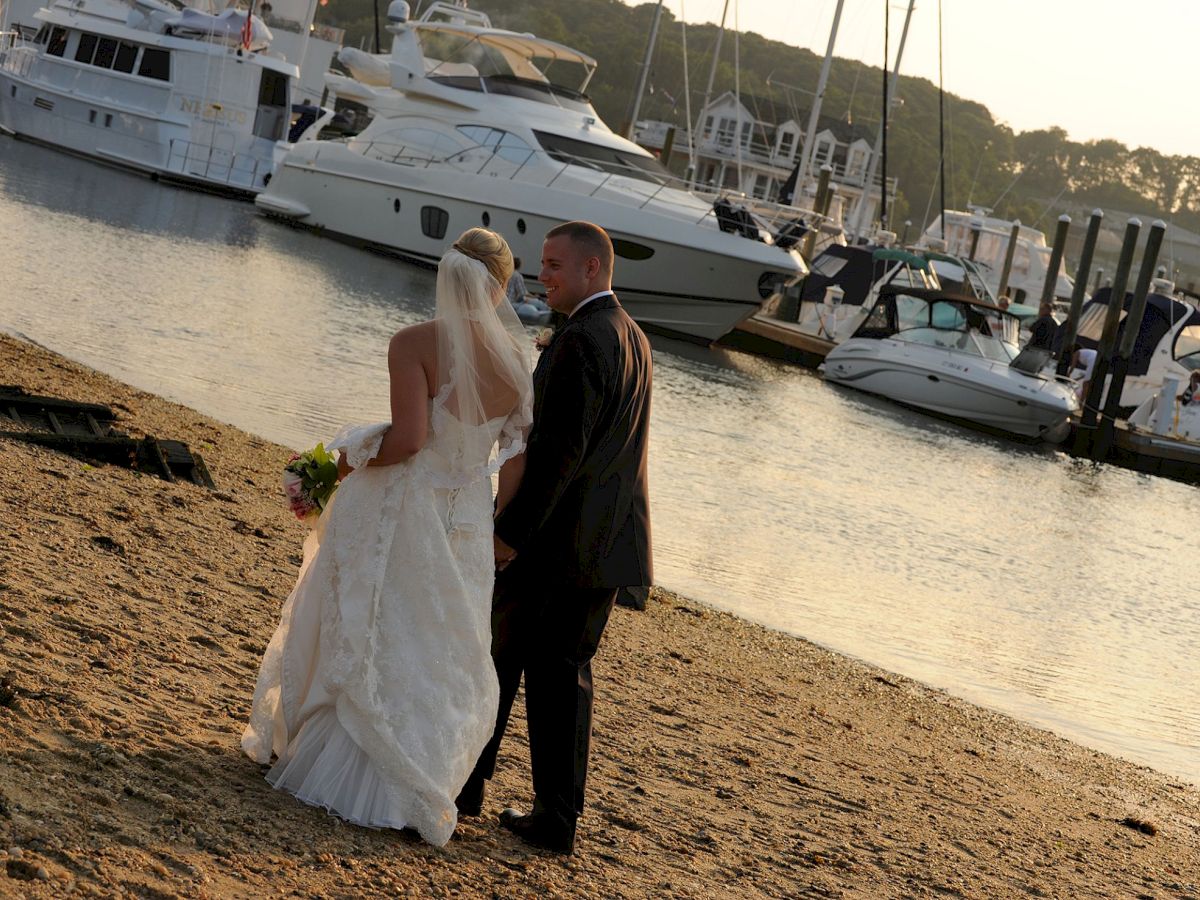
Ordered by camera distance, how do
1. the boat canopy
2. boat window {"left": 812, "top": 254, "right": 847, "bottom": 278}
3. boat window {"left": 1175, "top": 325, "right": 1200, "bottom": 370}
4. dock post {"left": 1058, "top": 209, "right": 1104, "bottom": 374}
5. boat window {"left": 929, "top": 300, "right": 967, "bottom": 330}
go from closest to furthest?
1. boat window {"left": 929, "top": 300, "right": 967, "bottom": 330}
2. dock post {"left": 1058, "top": 209, "right": 1104, "bottom": 374}
3. boat window {"left": 1175, "top": 325, "right": 1200, "bottom": 370}
4. the boat canopy
5. boat window {"left": 812, "top": 254, "right": 847, "bottom": 278}

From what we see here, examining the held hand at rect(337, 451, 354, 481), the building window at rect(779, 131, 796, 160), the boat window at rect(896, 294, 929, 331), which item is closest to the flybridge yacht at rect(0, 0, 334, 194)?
the boat window at rect(896, 294, 929, 331)

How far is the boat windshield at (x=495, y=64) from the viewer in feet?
112

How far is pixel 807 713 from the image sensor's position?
7.48 meters

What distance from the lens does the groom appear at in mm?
4082

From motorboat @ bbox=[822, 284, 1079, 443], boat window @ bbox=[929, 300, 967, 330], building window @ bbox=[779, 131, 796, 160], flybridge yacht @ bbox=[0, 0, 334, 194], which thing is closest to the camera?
motorboat @ bbox=[822, 284, 1079, 443]

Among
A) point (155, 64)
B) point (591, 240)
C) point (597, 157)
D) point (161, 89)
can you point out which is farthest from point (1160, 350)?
point (591, 240)

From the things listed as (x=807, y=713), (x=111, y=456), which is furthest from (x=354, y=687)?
(x=111, y=456)

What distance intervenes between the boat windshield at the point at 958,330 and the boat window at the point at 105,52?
2546cm

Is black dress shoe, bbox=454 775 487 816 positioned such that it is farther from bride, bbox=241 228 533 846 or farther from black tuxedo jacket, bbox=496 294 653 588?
black tuxedo jacket, bbox=496 294 653 588

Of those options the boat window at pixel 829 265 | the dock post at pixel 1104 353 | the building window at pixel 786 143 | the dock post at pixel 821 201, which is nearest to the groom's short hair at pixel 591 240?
the dock post at pixel 1104 353

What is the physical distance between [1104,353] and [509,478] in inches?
1133

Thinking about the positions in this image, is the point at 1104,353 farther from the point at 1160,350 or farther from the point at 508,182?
the point at 508,182

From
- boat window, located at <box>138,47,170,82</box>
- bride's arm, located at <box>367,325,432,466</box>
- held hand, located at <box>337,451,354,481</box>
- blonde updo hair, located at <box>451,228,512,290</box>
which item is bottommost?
held hand, located at <box>337,451,354,481</box>

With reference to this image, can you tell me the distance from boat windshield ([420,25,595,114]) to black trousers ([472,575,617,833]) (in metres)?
30.6
